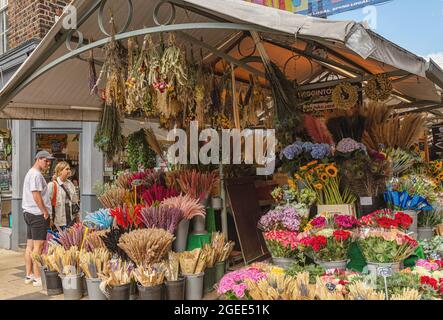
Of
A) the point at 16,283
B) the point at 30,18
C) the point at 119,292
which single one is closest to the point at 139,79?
the point at 119,292

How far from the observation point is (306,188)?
13.4ft

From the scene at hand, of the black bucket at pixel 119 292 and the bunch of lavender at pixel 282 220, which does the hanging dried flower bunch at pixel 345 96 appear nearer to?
the bunch of lavender at pixel 282 220

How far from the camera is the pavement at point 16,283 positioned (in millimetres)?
4387

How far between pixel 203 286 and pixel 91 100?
12.7 feet

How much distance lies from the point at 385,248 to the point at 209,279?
177 centimetres

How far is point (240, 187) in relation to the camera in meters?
4.93

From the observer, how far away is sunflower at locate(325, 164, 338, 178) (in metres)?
3.89

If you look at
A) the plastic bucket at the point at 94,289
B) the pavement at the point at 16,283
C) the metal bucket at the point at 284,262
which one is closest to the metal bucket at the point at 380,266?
the metal bucket at the point at 284,262

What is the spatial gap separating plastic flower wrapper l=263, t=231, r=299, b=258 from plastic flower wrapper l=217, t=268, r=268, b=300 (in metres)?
0.31

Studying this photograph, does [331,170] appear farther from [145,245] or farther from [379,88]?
[379,88]

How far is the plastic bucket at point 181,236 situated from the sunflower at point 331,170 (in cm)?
152

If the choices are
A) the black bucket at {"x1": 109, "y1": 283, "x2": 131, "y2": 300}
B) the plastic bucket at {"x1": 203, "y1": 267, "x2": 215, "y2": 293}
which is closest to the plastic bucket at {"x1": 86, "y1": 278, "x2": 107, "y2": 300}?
the black bucket at {"x1": 109, "y1": 283, "x2": 131, "y2": 300}
